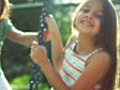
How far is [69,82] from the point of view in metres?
1.94

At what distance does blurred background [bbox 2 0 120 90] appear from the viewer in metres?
4.00

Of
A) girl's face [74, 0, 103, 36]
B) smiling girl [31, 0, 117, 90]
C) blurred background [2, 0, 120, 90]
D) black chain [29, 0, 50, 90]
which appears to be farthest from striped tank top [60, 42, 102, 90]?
blurred background [2, 0, 120, 90]

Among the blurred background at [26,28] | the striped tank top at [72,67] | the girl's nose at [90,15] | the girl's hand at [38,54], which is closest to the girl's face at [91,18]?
the girl's nose at [90,15]

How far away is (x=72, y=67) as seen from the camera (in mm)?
1943

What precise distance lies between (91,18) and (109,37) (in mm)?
155

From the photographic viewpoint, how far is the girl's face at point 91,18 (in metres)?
1.83

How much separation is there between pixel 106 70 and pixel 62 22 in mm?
2373

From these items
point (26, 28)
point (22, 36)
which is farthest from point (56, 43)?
point (26, 28)

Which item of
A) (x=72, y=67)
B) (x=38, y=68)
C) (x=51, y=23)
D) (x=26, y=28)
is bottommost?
(x=26, y=28)

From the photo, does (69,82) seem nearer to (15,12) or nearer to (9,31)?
(9,31)

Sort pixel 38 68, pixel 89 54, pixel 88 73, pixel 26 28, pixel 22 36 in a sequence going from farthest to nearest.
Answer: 1. pixel 26 28
2. pixel 22 36
3. pixel 89 54
4. pixel 88 73
5. pixel 38 68

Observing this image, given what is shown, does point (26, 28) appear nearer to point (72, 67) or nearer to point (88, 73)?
point (72, 67)

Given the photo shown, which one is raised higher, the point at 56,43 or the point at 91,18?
the point at 91,18

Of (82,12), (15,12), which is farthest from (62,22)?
(15,12)
